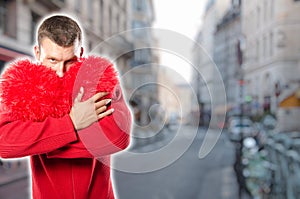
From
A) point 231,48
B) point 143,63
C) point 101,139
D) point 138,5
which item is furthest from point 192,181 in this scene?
point 101,139

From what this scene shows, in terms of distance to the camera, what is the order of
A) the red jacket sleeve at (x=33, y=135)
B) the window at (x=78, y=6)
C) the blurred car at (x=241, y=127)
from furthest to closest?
the blurred car at (x=241, y=127)
the window at (x=78, y=6)
the red jacket sleeve at (x=33, y=135)

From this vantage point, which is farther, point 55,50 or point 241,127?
point 241,127

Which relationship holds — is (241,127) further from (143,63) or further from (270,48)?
(143,63)

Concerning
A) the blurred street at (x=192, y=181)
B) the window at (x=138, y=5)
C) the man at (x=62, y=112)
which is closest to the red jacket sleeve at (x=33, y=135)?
the man at (x=62, y=112)

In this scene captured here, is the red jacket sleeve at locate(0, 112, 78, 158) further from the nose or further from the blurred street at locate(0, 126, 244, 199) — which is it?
the blurred street at locate(0, 126, 244, 199)

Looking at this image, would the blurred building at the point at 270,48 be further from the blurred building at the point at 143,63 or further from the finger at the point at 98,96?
the finger at the point at 98,96

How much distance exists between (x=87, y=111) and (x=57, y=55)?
0.06 meters

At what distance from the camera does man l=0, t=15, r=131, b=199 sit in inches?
12.2

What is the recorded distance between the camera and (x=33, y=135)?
1.00 ft

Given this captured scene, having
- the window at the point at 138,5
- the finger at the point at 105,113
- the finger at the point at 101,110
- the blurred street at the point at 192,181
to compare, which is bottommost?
the blurred street at the point at 192,181

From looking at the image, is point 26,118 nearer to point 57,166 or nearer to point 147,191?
point 57,166

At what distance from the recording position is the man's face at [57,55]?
1.10 feet

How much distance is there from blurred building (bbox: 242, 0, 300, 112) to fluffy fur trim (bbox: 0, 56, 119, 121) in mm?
995

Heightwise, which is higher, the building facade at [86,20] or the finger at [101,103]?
the building facade at [86,20]
